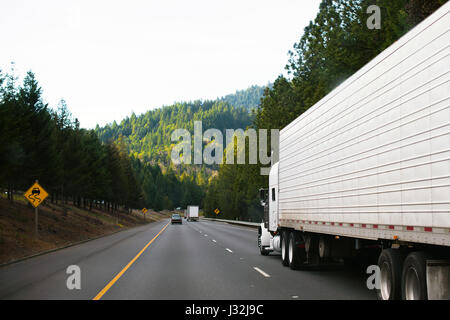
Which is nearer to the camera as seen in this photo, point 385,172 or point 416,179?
point 416,179

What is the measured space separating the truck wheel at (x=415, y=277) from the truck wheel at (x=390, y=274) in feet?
0.80

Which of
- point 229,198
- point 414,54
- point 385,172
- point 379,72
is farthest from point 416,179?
point 229,198

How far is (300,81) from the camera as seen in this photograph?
44031 mm

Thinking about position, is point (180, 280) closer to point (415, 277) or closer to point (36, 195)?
point (415, 277)

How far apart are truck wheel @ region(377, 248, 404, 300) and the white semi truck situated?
2 centimetres

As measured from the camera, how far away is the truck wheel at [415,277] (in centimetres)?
689

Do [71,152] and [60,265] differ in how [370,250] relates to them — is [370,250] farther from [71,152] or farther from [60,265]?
[71,152]

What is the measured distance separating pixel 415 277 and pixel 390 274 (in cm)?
74

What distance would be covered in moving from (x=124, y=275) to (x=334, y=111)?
727 cm

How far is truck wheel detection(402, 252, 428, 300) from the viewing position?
689 cm

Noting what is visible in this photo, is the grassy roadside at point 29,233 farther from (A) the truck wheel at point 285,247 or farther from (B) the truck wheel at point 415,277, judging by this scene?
(B) the truck wheel at point 415,277

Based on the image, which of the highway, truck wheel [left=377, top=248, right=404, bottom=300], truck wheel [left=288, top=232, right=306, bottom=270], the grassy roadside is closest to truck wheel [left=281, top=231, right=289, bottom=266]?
the highway

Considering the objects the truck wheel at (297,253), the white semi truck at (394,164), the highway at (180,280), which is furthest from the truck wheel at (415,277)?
the truck wheel at (297,253)

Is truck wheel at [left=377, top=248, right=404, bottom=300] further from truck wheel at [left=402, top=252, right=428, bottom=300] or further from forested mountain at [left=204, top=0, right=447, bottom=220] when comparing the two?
forested mountain at [left=204, top=0, right=447, bottom=220]
